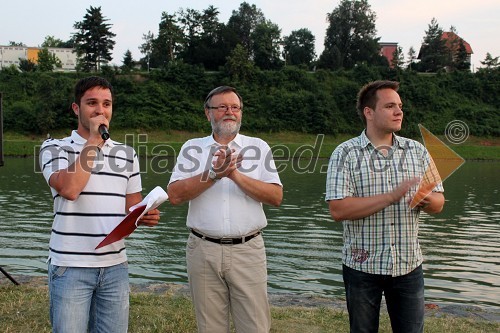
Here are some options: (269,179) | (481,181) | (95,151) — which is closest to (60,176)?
(95,151)

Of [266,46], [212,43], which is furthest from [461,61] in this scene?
[212,43]

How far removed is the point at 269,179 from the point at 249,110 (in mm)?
55131

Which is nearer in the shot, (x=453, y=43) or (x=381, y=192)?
(x=381, y=192)

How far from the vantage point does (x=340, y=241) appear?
1228 centimetres

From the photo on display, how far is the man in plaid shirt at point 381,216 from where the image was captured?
354cm

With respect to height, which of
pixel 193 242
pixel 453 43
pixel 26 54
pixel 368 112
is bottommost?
pixel 193 242

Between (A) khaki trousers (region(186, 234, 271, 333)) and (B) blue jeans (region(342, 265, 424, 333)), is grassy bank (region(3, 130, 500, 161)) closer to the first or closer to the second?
(A) khaki trousers (region(186, 234, 271, 333))

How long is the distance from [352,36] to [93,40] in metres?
38.7

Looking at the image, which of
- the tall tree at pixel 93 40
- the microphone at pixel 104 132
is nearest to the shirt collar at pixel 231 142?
the microphone at pixel 104 132

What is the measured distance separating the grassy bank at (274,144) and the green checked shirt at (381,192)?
111 feet

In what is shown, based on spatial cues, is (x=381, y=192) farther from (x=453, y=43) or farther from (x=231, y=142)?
(x=453, y=43)

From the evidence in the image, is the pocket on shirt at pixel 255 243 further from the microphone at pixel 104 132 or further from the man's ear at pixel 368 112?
the microphone at pixel 104 132

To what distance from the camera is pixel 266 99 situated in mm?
61156

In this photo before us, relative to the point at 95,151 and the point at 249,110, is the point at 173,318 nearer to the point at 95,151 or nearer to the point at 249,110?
the point at 95,151
